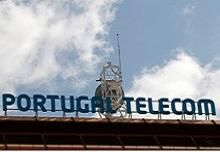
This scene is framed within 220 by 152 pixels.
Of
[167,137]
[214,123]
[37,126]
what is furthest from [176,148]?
[37,126]

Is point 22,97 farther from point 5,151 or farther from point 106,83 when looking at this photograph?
point 106,83

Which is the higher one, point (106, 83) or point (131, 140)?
point (106, 83)

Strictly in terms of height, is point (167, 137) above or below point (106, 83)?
below

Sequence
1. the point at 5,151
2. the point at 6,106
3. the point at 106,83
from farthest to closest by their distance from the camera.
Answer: the point at 106,83, the point at 6,106, the point at 5,151

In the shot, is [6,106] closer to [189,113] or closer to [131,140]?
[131,140]

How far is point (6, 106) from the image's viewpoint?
61594mm

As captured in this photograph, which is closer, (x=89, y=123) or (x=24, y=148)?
(x=24, y=148)

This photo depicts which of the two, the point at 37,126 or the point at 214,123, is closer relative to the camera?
the point at 37,126

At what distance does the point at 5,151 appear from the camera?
5616 centimetres

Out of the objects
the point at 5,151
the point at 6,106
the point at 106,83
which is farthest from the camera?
the point at 106,83

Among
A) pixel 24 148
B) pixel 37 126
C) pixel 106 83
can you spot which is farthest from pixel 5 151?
pixel 106 83

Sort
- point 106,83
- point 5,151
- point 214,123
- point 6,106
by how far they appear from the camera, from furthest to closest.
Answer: point 106,83
point 214,123
point 6,106
point 5,151

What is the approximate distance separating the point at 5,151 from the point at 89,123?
10.0 meters

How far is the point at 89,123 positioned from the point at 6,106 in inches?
313
